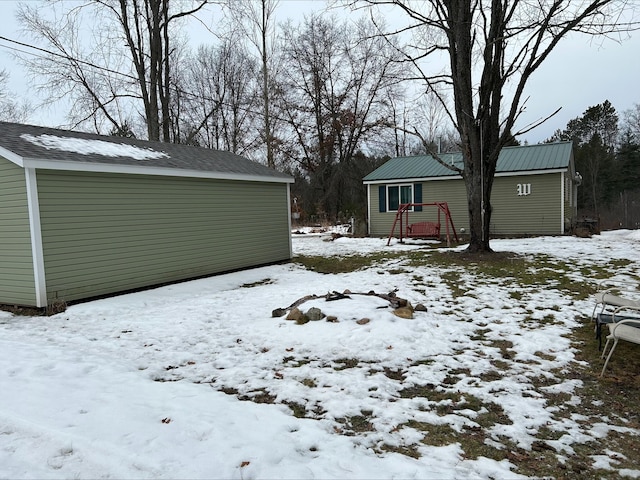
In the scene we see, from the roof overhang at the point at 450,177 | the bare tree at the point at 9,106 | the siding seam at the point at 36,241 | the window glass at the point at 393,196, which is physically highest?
the bare tree at the point at 9,106

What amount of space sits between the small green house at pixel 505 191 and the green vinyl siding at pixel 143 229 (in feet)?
27.2

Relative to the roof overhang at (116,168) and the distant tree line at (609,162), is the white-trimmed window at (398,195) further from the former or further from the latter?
the distant tree line at (609,162)

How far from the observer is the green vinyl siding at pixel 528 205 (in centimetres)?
1538

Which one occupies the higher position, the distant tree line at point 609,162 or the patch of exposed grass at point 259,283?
the distant tree line at point 609,162

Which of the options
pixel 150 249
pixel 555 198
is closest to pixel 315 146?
pixel 555 198

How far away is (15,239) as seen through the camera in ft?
22.4

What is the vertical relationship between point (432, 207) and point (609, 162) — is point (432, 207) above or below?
below

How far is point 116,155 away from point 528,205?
14.4 m

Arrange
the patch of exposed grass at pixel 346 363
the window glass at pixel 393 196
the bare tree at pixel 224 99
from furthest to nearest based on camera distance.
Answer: the bare tree at pixel 224 99, the window glass at pixel 393 196, the patch of exposed grass at pixel 346 363

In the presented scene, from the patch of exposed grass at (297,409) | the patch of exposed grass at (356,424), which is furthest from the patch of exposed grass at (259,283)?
the patch of exposed grass at (356,424)

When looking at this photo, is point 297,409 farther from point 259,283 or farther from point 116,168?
point 116,168

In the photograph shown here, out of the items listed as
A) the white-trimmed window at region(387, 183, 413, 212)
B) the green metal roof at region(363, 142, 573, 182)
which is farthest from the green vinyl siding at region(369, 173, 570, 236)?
the white-trimmed window at region(387, 183, 413, 212)

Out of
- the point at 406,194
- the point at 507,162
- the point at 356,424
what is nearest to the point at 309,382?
the point at 356,424

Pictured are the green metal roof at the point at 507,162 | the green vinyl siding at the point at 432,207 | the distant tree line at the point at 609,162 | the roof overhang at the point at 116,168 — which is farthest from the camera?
the distant tree line at the point at 609,162
